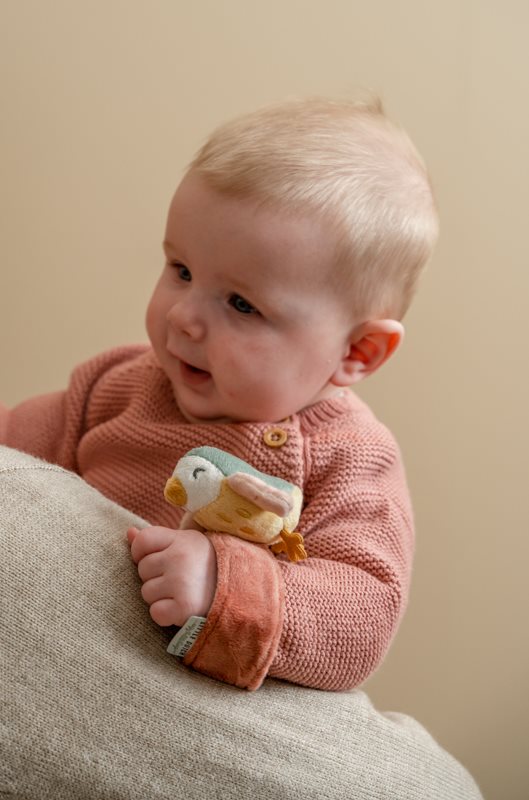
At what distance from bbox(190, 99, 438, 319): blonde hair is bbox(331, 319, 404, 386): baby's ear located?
17 millimetres

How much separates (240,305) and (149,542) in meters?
0.29

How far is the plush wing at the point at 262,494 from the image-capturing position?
0.74 meters

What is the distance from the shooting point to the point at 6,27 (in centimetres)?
133

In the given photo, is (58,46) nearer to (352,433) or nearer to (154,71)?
(154,71)

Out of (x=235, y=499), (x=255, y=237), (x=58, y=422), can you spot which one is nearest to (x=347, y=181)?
(x=255, y=237)

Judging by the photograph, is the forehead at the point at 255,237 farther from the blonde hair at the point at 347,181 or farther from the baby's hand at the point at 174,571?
the baby's hand at the point at 174,571

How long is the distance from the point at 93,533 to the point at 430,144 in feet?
2.98

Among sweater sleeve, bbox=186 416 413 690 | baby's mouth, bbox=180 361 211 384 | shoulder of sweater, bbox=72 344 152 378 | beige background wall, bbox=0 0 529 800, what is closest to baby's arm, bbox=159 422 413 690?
sweater sleeve, bbox=186 416 413 690

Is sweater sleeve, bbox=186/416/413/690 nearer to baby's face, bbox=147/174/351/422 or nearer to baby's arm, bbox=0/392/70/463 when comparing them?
baby's face, bbox=147/174/351/422

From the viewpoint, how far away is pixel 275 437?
0.97m

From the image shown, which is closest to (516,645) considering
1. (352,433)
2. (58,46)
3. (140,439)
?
(352,433)

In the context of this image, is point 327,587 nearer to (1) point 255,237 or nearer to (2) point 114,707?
(2) point 114,707

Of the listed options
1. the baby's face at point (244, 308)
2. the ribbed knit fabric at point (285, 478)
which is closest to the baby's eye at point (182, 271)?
the baby's face at point (244, 308)

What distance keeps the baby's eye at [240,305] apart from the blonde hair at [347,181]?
0.29 feet
